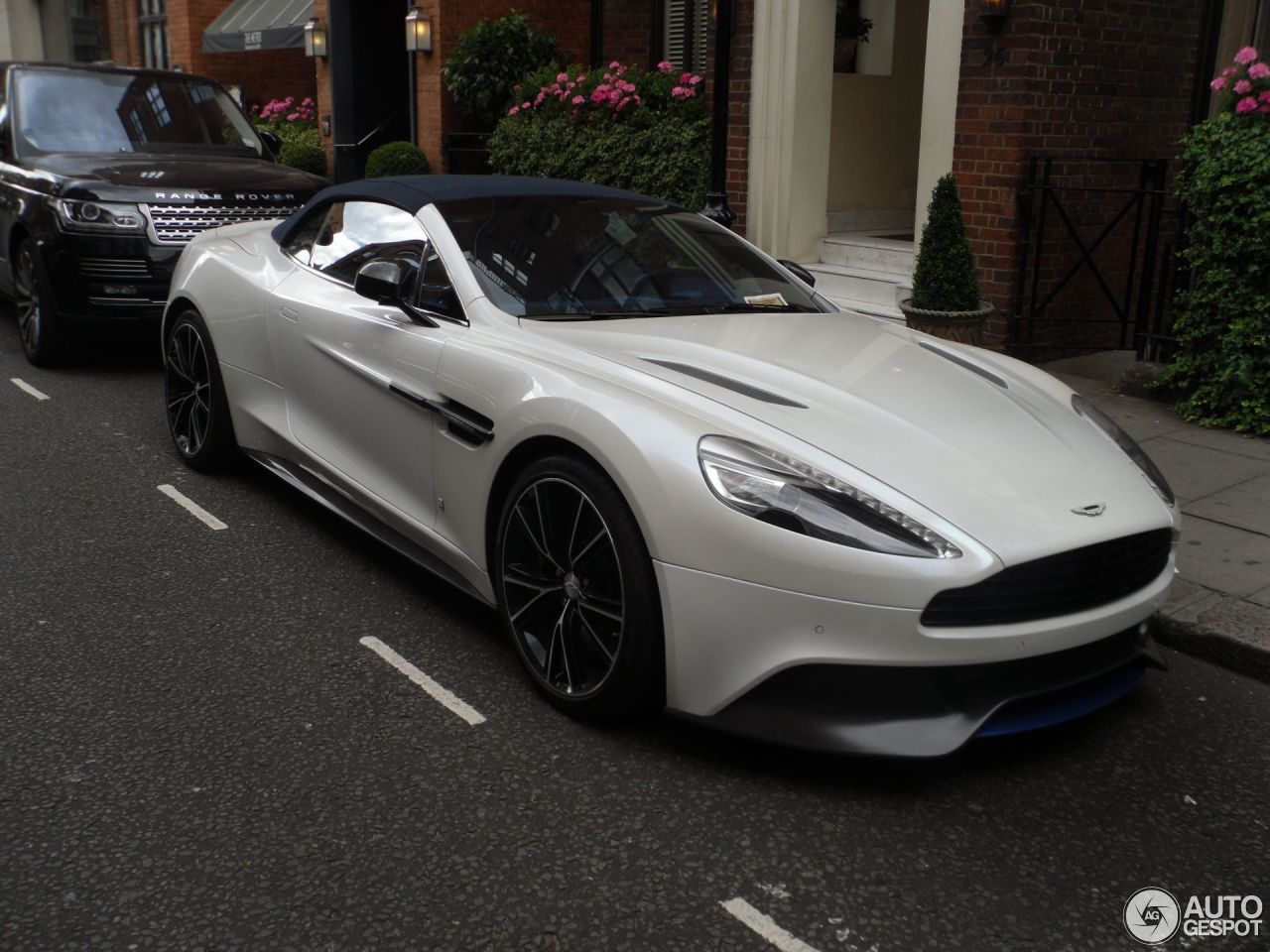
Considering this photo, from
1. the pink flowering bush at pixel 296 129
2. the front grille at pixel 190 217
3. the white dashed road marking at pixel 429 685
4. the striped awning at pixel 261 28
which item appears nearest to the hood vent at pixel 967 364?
the white dashed road marking at pixel 429 685

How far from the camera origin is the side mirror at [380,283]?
168 inches

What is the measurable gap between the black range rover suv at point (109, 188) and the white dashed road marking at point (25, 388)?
32 cm

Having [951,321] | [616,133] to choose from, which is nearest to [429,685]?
→ [951,321]

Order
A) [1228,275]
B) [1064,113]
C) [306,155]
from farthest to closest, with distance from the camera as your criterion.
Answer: [306,155]
[1064,113]
[1228,275]

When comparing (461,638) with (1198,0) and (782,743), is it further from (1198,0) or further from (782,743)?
(1198,0)

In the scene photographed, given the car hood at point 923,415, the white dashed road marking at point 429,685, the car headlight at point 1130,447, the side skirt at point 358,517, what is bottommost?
the white dashed road marking at point 429,685

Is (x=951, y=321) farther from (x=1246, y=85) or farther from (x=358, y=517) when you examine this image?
(x=358, y=517)

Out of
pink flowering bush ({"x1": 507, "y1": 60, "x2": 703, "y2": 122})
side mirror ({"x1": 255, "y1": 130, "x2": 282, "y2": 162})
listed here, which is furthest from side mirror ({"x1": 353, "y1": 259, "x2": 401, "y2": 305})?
pink flowering bush ({"x1": 507, "y1": 60, "x2": 703, "y2": 122})

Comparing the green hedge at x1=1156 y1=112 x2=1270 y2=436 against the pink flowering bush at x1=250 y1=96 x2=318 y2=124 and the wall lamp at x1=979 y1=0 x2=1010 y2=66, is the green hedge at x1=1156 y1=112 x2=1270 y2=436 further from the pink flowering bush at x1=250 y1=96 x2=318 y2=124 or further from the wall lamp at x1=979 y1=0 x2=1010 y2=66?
the pink flowering bush at x1=250 y1=96 x2=318 y2=124

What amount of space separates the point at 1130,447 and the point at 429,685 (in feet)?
7.64

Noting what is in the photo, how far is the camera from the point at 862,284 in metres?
9.66

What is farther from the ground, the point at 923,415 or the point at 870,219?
the point at 923,415

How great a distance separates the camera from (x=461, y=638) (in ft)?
14.0

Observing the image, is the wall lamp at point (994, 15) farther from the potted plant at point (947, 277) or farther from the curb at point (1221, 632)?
the curb at point (1221, 632)
